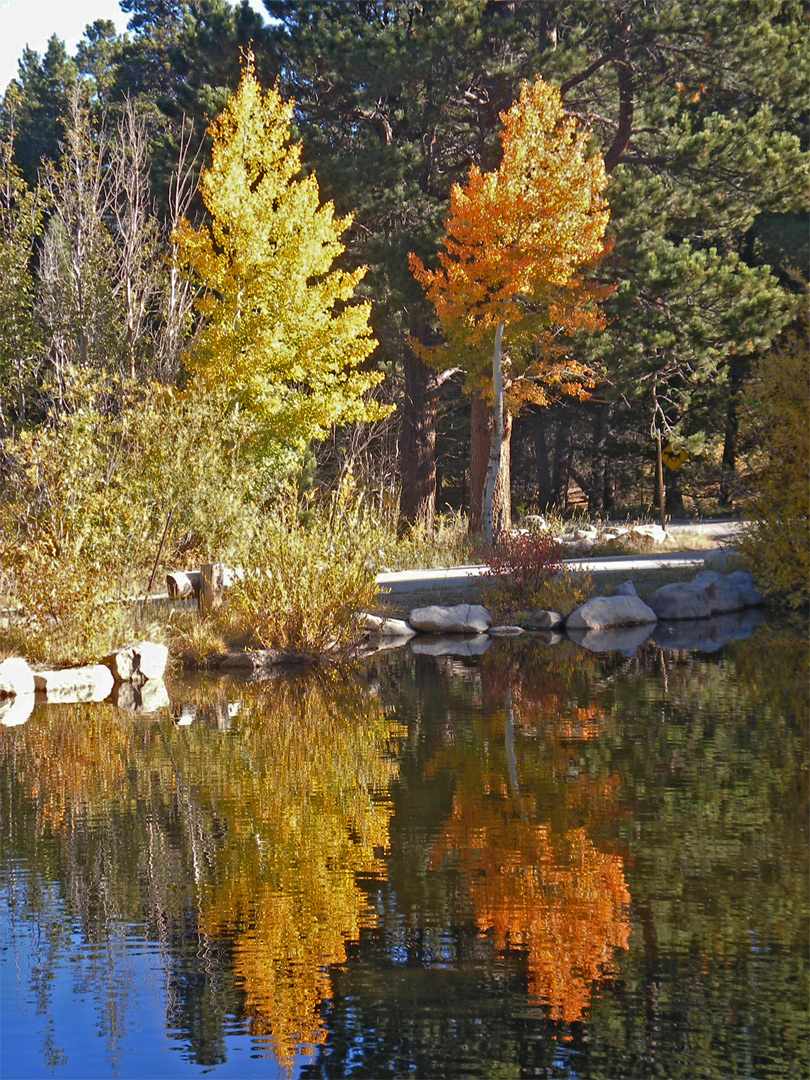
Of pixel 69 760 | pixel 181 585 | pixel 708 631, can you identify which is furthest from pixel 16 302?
pixel 69 760

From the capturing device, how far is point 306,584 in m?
11.8

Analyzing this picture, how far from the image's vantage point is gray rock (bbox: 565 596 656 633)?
14359 millimetres

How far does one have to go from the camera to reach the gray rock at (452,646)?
12.6 m

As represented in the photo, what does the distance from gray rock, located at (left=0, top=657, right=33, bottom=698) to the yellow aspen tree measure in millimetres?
8573

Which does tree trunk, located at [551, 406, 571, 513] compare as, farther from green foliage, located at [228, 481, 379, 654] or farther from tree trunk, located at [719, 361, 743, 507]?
green foliage, located at [228, 481, 379, 654]

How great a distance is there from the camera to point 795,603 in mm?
14328

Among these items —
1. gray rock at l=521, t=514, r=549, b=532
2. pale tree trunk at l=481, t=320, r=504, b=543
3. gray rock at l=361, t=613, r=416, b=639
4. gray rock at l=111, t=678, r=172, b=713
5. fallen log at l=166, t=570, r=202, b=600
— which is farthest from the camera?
gray rock at l=521, t=514, r=549, b=532

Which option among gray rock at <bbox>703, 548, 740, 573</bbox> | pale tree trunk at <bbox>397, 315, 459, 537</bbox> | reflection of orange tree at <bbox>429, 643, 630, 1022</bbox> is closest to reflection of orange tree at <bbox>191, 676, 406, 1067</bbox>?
reflection of orange tree at <bbox>429, 643, 630, 1022</bbox>

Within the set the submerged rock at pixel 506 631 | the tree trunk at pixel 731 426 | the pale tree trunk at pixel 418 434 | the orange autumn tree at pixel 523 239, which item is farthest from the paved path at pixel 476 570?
the tree trunk at pixel 731 426

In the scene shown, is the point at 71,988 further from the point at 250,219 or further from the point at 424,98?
the point at 424,98

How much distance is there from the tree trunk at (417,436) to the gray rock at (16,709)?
1445 centimetres

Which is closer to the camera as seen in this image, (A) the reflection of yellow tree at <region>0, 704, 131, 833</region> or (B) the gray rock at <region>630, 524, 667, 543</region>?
(A) the reflection of yellow tree at <region>0, 704, 131, 833</region>

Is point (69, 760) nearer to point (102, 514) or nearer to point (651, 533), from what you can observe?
point (102, 514)

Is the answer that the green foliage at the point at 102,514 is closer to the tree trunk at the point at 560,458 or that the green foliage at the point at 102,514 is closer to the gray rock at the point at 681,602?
the gray rock at the point at 681,602
